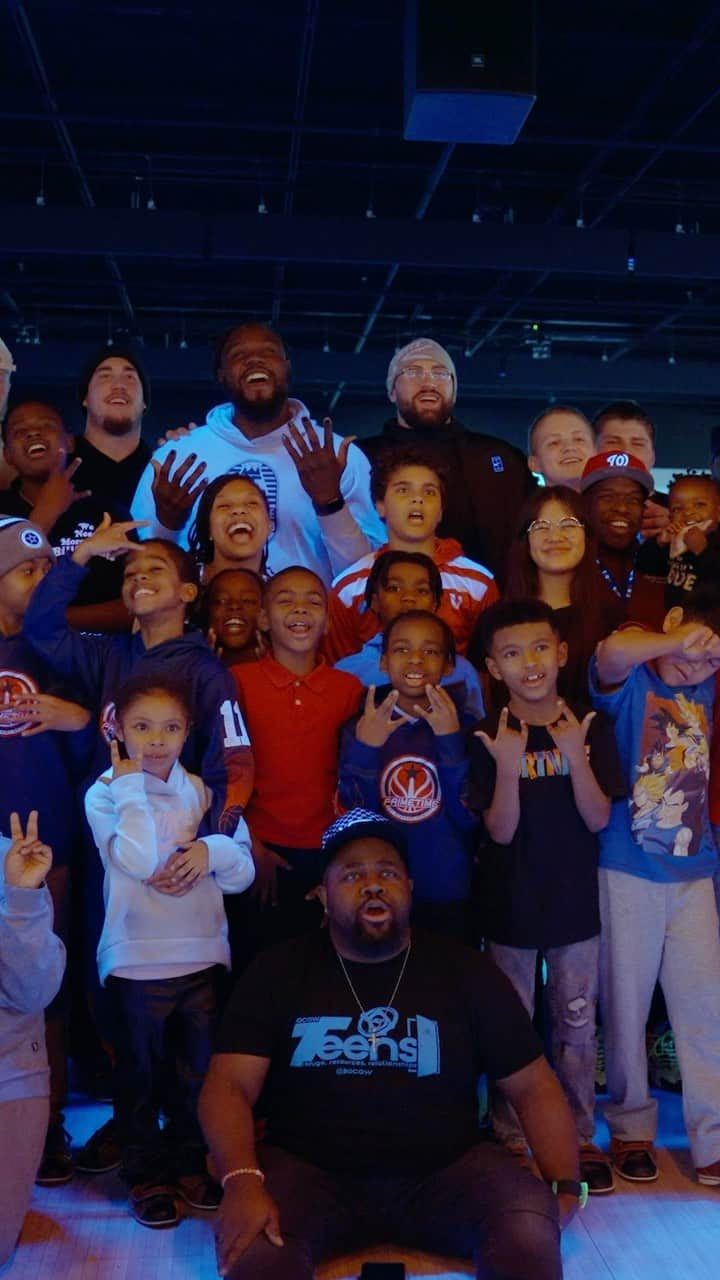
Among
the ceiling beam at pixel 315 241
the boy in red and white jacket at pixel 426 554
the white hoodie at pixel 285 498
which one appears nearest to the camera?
the boy in red and white jacket at pixel 426 554

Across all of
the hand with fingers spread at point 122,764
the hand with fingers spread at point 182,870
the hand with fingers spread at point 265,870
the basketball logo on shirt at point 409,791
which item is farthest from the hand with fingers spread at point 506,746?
the hand with fingers spread at point 122,764

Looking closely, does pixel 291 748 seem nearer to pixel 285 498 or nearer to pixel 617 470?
pixel 285 498

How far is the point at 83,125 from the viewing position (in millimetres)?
8805

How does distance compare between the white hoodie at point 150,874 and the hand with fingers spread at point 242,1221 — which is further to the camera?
the white hoodie at point 150,874

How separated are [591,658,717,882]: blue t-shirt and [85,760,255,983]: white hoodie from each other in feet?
3.07

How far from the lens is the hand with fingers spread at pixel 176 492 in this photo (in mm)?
3611

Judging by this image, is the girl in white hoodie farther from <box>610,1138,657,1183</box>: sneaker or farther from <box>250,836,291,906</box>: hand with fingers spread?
<box>610,1138,657,1183</box>: sneaker

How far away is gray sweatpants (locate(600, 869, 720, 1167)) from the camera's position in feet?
9.73

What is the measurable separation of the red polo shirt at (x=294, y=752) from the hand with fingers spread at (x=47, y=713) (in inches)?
16.0

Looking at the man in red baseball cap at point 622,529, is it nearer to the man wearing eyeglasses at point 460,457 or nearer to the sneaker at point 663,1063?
the man wearing eyeglasses at point 460,457

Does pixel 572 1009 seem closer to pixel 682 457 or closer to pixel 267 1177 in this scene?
pixel 267 1177

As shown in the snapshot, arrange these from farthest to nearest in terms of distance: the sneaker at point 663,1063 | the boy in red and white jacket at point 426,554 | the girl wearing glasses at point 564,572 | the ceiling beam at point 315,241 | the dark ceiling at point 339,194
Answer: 1. the ceiling beam at point 315,241
2. the dark ceiling at point 339,194
3. the boy in red and white jacket at point 426,554
4. the sneaker at point 663,1063
5. the girl wearing glasses at point 564,572

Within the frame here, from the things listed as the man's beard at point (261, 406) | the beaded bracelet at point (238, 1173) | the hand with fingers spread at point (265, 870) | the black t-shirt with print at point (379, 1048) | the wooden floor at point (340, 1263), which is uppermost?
the man's beard at point (261, 406)

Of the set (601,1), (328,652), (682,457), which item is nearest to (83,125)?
(601,1)
